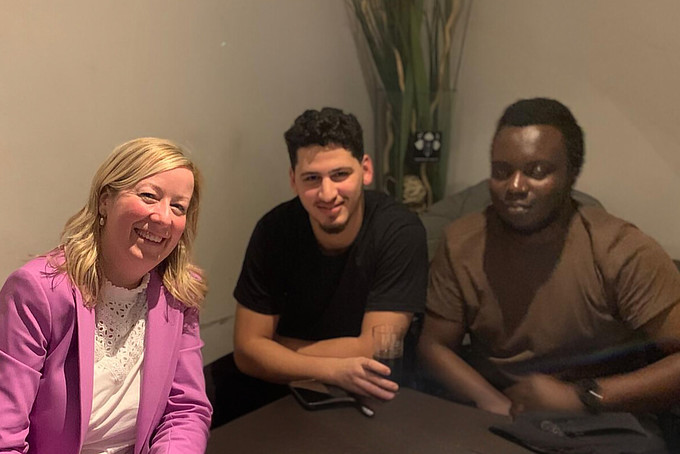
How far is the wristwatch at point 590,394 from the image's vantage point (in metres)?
1.44

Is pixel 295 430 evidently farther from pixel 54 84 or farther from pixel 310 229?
pixel 54 84

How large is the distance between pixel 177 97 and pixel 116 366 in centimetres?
83

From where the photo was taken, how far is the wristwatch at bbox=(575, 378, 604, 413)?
144 centimetres

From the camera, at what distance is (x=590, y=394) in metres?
1.45

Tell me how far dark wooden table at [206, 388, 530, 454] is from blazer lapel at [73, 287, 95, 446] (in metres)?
0.37

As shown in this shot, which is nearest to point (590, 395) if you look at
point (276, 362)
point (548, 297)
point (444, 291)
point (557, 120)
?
point (548, 297)

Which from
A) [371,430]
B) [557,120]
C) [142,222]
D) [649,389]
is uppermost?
[557,120]

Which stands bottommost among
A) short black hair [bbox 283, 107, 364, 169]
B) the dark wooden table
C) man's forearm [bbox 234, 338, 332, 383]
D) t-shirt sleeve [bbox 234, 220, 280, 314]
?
the dark wooden table

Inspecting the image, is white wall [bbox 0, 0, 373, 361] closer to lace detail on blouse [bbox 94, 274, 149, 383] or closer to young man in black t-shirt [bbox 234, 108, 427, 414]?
young man in black t-shirt [bbox 234, 108, 427, 414]

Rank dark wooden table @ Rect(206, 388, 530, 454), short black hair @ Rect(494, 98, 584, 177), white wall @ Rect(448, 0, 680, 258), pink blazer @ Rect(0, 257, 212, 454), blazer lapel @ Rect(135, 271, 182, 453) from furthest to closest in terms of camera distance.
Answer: white wall @ Rect(448, 0, 680, 258), short black hair @ Rect(494, 98, 584, 177), dark wooden table @ Rect(206, 388, 530, 454), blazer lapel @ Rect(135, 271, 182, 453), pink blazer @ Rect(0, 257, 212, 454)

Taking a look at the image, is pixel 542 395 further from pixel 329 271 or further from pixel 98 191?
pixel 98 191

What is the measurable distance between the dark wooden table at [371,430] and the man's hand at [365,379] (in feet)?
0.09

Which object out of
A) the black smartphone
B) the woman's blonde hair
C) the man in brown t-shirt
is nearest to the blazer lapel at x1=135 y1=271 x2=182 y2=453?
the woman's blonde hair

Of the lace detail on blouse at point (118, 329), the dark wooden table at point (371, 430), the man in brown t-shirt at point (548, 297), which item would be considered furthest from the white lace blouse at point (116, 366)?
the man in brown t-shirt at point (548, 297)
